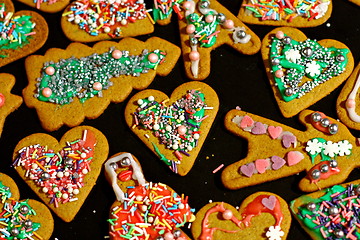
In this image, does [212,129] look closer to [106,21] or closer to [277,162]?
[277,162]

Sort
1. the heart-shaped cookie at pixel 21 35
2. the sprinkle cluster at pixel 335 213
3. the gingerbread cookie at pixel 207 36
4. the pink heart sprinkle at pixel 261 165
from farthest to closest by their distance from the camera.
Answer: the heart-shaped cookie at pixel 21 35 → the gingerbread cookie at pixel 207 36 → the pink heart sprinkle at pixel 261 165 → the sprinkle cluster at pixel 335 213

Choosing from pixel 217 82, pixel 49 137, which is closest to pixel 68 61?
pixel 49 137

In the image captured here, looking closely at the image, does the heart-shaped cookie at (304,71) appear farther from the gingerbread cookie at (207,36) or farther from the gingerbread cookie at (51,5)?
the gingerbread cookie at (51,5)

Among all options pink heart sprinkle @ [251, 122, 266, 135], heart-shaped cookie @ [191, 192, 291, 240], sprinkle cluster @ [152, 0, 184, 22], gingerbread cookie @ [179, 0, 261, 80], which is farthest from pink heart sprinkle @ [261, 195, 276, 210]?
sprinkle cluster @ [152, 0, 184, 22]

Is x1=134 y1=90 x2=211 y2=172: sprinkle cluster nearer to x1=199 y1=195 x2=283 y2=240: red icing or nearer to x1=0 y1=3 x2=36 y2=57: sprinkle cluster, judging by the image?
x1=199 y1=195 x2=283 y2=240: red icing

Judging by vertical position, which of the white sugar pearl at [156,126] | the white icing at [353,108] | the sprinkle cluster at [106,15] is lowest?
the white sugar pearl at [156,126]

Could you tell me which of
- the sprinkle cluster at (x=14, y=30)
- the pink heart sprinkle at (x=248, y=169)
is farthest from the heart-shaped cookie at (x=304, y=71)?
the sprinkle cluster at (x=14, y=30)

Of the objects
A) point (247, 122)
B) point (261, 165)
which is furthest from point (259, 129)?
point (261, 165)
